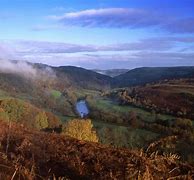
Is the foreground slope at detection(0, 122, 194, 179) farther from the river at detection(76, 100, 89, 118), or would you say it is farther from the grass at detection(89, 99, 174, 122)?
the river at detection(76, 100, 89, 118)

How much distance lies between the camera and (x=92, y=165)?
283 inches

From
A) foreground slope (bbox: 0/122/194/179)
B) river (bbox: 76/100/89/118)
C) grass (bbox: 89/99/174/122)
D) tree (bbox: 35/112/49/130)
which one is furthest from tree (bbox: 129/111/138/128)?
foreground slope (bbox: 0/122/194/179)

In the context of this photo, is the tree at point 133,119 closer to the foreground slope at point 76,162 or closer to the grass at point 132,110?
the grass at point 132,110

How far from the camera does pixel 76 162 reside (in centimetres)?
747

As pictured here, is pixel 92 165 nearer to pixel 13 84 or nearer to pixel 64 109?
pixel 64 109

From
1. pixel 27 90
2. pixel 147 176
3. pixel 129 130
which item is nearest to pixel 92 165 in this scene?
pixel 147 176

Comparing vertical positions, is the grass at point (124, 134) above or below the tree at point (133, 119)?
below

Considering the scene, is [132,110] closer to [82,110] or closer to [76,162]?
[82,110]

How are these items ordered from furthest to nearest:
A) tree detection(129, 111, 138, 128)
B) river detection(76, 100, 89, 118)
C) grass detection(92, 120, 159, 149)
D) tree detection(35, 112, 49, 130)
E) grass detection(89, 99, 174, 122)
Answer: river detection(76, 100, 89, 118) → grass detection(89, 99, 174, 122) → tree detection(129, 111, 138, 128) → tree detection(35, 112, 49, 130) → grass detection(92, 120, 159, 149)

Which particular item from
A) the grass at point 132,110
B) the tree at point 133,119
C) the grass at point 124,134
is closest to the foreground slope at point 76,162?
the grass at point 124,134

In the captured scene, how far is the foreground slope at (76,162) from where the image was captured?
6.11m

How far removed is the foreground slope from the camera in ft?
20.0

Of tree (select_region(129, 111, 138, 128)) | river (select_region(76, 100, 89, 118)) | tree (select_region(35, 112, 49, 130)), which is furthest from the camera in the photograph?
river (select_region(76, 100, 89, 118))

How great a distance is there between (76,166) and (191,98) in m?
83.7
